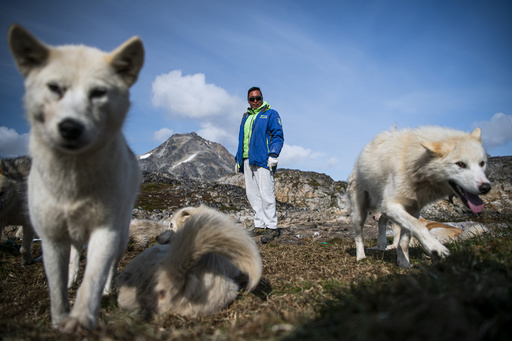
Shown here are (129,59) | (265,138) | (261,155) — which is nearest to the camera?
(129,59)

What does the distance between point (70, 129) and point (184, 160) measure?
177614 mm

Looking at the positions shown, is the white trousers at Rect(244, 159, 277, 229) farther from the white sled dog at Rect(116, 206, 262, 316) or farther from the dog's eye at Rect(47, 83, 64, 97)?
the dog's eye at Rect(47, 83, 64, 97)

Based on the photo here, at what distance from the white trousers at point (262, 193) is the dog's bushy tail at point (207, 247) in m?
5.77

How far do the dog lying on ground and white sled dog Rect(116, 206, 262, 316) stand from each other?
15.1ft

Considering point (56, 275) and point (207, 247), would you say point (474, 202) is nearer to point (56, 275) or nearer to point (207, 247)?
point (207, 247)

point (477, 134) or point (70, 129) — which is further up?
point (477, 134)

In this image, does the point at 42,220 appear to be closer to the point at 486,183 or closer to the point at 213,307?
the point at 213,307

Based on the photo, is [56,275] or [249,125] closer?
[56,275]

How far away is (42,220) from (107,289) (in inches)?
64.7

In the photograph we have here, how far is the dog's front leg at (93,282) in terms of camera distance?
6.47 ft

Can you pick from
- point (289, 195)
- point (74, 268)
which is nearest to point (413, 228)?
point (74, 268)

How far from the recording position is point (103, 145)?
7.68ft

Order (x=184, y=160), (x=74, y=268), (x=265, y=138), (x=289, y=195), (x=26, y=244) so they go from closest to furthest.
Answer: (x=74, y=268) < (x=26, y=244) < (x=265, y=138) < (x=289, y=195) < (x=184, y=160)

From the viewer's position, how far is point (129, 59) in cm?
248
